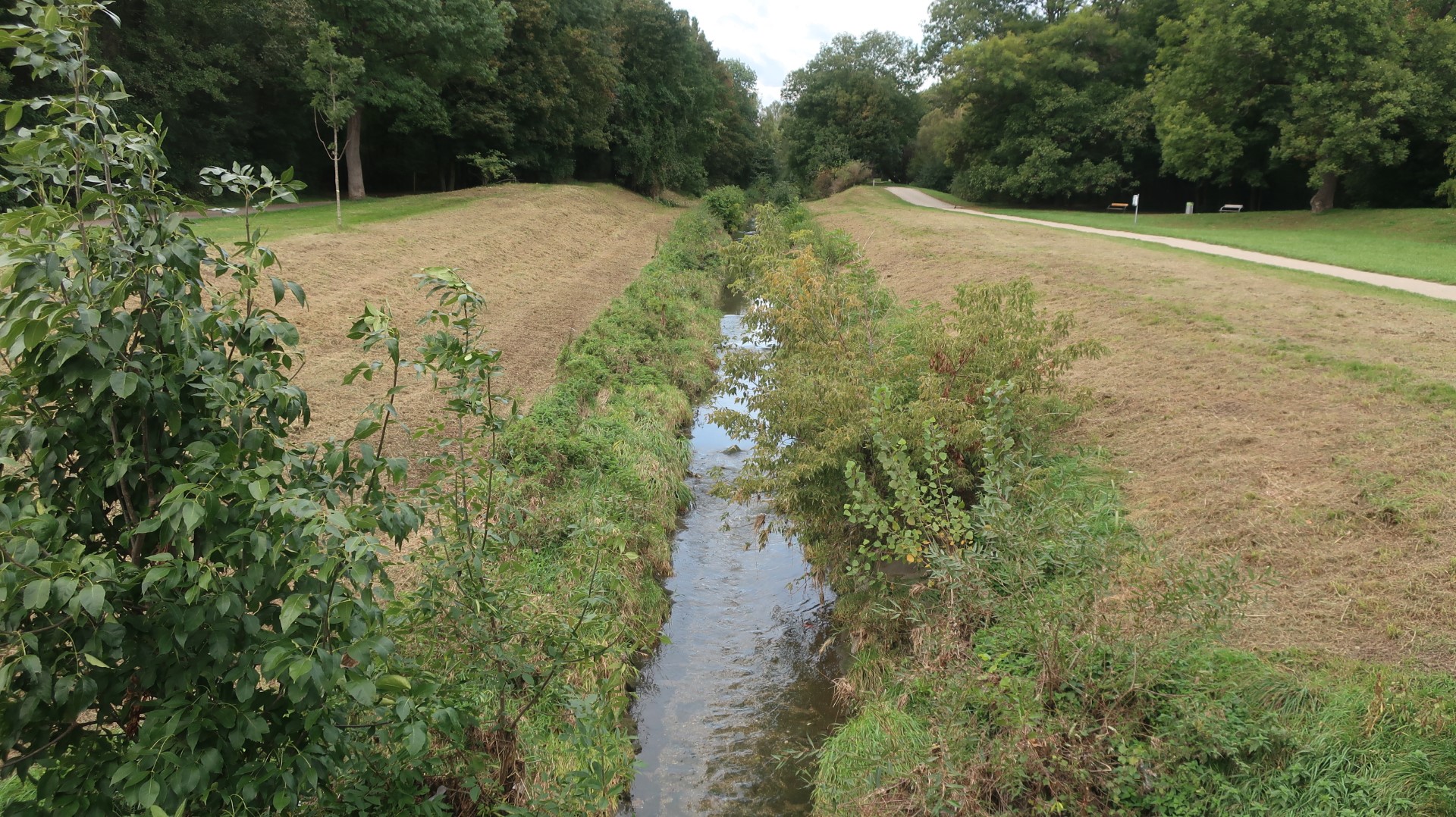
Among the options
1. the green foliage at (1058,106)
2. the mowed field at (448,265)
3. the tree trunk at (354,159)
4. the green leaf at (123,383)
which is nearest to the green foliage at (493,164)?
the mowed field at (448,265)

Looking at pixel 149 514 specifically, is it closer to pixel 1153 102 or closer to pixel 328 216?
pixel 328 216

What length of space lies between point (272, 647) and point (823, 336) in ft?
24.9

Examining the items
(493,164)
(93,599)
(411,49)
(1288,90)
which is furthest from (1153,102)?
(93,599)

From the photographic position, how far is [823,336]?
9.78 meters

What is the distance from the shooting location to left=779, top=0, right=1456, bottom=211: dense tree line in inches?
1139

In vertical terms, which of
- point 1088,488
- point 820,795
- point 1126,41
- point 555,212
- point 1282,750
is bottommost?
point 820,795

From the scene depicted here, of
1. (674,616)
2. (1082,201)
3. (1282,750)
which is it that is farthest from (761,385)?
(1082,201)

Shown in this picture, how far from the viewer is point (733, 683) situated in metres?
7.59

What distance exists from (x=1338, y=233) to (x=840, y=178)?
36.9m

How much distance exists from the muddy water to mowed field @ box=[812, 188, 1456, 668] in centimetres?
328

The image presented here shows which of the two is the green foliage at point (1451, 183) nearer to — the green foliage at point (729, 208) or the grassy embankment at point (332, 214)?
the green foliage at point (729, 208)

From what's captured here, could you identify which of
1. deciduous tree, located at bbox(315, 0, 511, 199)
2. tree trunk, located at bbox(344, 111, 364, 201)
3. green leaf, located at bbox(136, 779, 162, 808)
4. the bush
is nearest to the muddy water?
green leaf, located at bbox(136, 779, 162, 808)

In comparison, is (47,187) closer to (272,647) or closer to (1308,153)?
(272,647)

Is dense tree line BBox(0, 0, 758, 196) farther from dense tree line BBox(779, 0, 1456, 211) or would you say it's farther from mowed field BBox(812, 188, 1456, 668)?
mowed field BBox(812, 188, 1456, 668)
